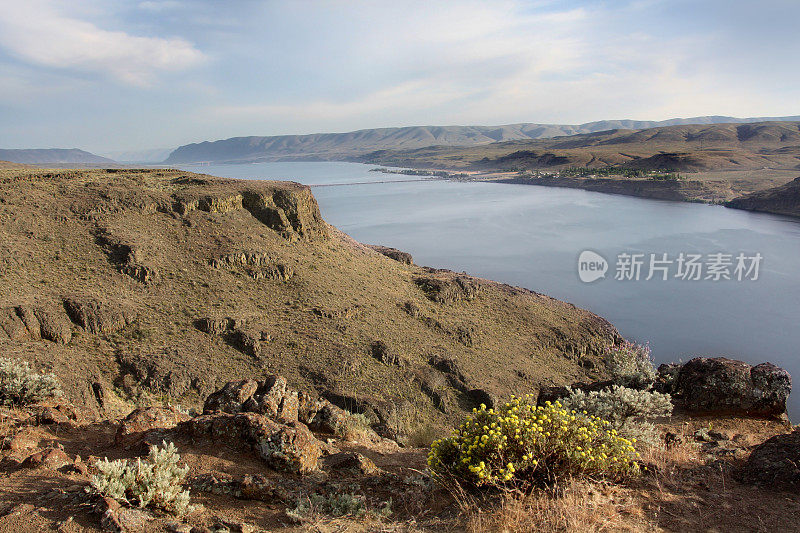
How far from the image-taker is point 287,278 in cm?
2305

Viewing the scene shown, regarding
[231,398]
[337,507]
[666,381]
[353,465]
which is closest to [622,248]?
[666,381]

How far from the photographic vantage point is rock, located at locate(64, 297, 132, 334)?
53.6 feet

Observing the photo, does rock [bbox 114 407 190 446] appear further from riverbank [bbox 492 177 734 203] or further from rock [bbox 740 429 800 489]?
riverbank [bbox 492 177 734 203]

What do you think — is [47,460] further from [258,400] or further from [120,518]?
[258,400]

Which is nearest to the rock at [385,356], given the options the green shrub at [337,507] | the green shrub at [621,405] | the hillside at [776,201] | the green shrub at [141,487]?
the green shrub at [621,405]

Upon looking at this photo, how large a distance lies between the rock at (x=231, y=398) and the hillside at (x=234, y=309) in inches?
244

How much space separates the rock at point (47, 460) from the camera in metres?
4.89

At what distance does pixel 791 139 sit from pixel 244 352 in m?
185

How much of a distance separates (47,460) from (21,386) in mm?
3903

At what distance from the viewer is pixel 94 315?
1653cm

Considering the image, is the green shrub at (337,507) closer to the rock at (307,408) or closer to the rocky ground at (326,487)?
the rocky ground at (326,487)

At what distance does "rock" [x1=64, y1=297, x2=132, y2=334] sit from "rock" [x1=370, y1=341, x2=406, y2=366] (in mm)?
9526

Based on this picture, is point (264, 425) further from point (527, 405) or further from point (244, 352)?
point (244, 352)

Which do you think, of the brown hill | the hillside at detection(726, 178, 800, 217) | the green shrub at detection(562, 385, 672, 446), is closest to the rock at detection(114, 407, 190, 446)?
the green shrub at detection(562, 385, 672, 446)
